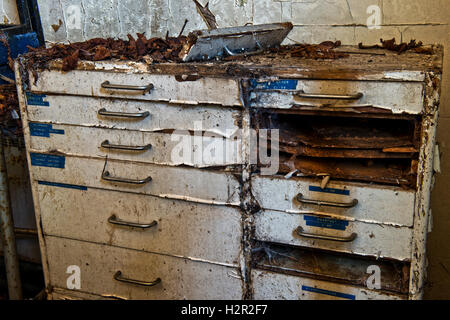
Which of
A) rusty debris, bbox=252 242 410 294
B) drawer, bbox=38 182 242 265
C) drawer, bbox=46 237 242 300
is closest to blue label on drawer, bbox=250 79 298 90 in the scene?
drawer, bbox=38 182 242 265

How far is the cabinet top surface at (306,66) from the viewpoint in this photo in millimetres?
1449

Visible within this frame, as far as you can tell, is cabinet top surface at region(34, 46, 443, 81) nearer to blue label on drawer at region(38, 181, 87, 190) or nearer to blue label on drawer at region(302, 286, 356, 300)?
blue label on drawer at region(38, 181, 87, 190)

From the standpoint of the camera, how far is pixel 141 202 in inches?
72.3

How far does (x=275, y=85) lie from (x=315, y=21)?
753 millimetres

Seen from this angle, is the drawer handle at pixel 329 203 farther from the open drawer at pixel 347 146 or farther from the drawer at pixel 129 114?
the drawer at pixel 129 114

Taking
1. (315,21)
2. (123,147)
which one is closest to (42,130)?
(123,147)

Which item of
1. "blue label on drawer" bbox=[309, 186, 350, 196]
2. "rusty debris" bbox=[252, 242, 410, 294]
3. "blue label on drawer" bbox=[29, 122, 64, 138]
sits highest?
"blue label on drawer" bbox=[29, 122, 64, 138]

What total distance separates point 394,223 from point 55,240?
1.32m

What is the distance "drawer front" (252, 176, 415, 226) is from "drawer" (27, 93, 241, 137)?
24 centimetres

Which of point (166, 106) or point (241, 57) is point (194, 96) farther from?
point (241, 57)

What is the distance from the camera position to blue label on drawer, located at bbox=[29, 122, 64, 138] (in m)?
1.88

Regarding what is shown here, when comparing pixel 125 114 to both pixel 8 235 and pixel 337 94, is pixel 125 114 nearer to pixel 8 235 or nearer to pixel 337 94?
pixel 337 94

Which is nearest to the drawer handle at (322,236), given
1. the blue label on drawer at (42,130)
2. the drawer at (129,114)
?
the drawer at (129,114)

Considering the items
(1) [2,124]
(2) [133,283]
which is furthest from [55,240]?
(1) [2,124]
